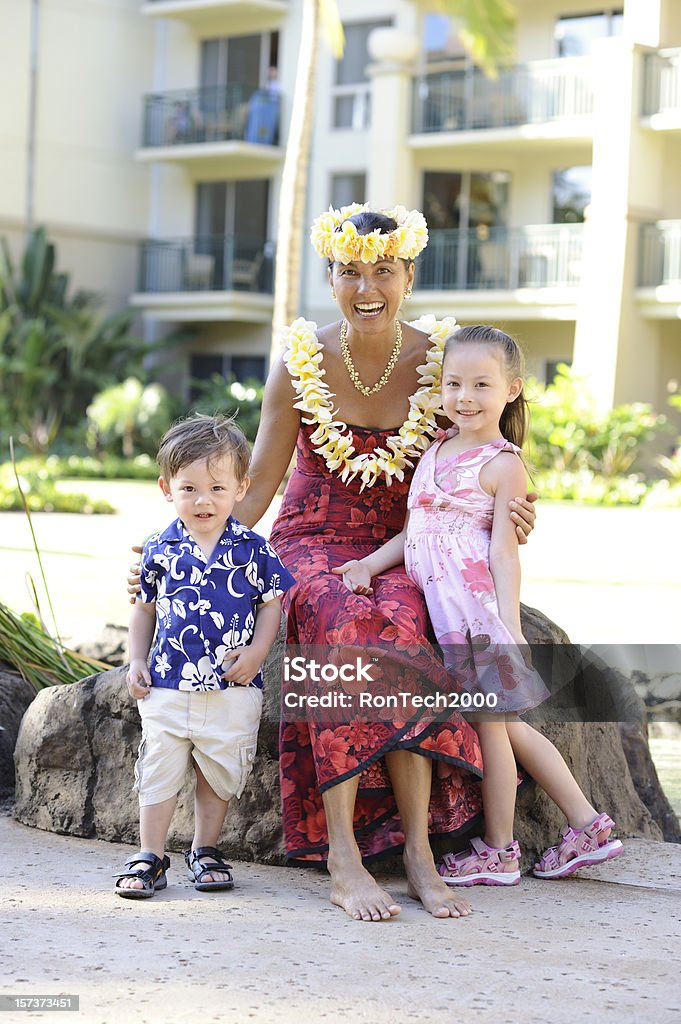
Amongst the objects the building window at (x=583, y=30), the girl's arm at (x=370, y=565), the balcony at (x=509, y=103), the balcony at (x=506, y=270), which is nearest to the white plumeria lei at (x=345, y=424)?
the girl's arm at (x=370, y=565)

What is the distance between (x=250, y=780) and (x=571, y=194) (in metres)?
23.4

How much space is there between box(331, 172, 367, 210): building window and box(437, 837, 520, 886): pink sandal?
2512 centimetres

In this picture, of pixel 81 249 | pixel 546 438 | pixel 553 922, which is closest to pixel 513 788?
pixel 553 922

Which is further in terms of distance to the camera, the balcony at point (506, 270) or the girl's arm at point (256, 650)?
the balcony at point (506, 270)

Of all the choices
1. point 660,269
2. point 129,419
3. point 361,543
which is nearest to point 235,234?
point 129,419

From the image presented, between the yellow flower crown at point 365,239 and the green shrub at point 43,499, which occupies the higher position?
the yellow flower crown at point 365,239

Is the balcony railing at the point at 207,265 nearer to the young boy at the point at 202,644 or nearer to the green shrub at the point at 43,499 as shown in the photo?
the green shrub at the point at 43,499

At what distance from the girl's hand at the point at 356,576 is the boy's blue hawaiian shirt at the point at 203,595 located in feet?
0.59

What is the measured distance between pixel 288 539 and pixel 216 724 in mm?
812

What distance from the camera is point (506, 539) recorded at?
4.25 metres

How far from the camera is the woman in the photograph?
13.1 feet

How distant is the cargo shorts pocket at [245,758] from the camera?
4125 millimetres

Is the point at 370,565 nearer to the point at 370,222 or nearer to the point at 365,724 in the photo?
the point at 365,724

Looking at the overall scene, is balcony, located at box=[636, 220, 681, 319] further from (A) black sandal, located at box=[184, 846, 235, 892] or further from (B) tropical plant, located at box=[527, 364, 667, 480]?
(A) black sandal, located at box=[184, 846, 235, 892]
